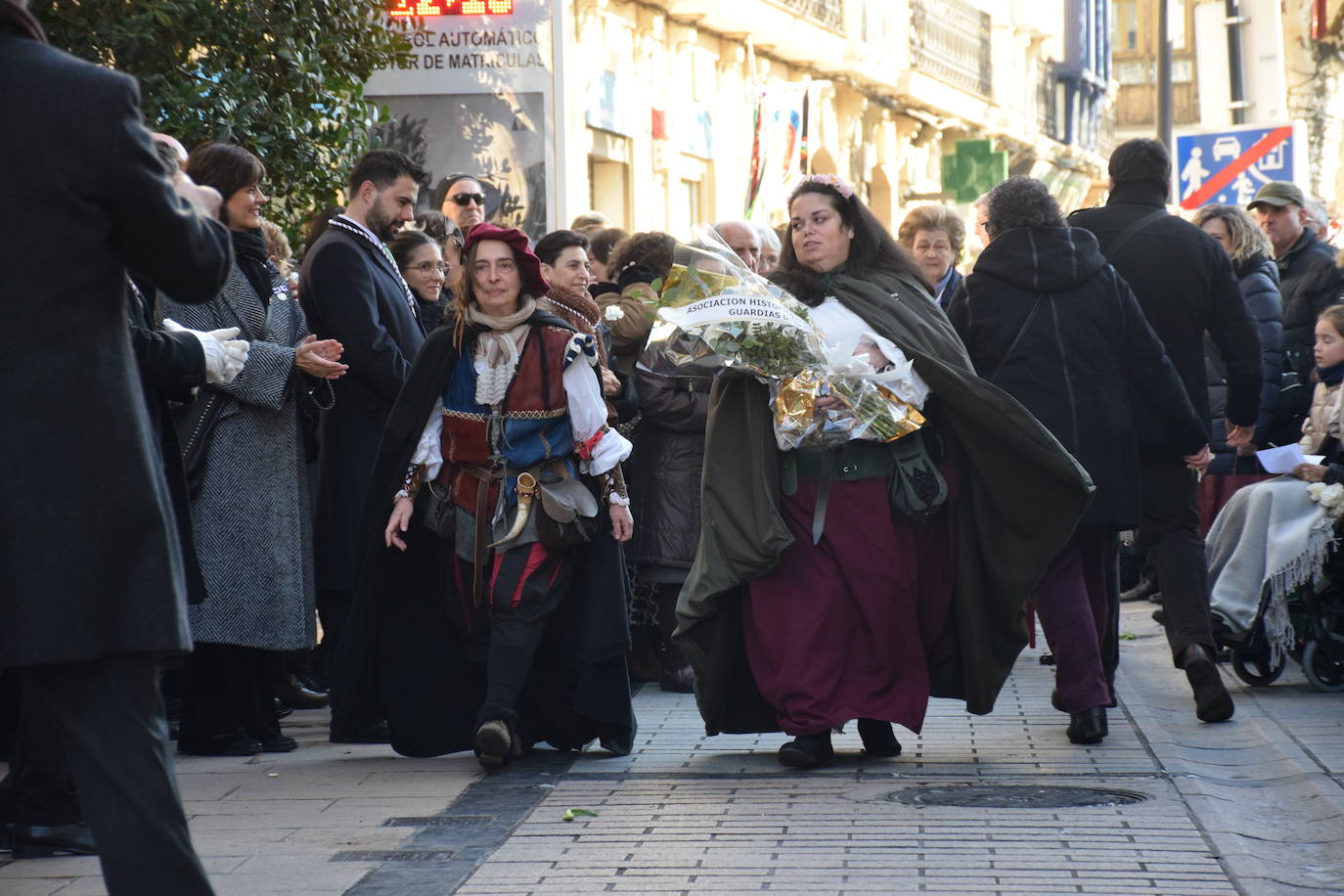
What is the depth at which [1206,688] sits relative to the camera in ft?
26.5

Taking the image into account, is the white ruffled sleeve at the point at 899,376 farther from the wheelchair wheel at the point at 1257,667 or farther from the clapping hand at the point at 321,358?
the wheelchair wheel at the point at 1257,667

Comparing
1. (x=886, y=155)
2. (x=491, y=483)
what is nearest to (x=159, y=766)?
(x=491, y=483)

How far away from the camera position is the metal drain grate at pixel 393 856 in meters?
5.48

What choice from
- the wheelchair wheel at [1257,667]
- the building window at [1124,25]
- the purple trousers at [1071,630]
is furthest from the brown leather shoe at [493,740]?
the building window at [1124,25]

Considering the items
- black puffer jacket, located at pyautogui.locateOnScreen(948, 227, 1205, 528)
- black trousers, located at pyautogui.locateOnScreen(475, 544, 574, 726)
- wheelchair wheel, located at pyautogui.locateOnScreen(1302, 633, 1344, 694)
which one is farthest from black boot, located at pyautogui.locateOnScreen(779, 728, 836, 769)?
wheelchair wheel, located at pyautogui.locateOnScreen(1302, 633, 1344, 694)

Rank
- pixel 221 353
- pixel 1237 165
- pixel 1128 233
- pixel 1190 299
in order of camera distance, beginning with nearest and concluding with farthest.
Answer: pixel 221 353 < pixel 1190 299 < pixel 1128 233 < pixel 1237 165

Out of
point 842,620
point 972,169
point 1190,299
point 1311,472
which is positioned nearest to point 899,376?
point 842,620

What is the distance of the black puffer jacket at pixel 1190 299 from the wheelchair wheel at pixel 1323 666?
1287 mm

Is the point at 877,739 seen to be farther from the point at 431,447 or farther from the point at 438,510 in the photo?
the point at 431,447

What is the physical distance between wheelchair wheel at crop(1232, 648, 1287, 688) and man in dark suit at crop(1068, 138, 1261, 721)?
96 centimetres

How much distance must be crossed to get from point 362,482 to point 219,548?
35.4 inches

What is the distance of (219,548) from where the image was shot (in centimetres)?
728

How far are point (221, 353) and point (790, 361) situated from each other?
2004 millimetres

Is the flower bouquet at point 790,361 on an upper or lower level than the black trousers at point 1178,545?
upper
